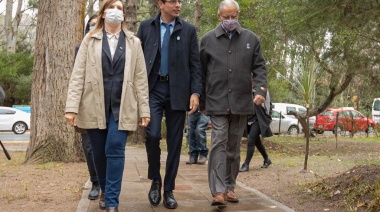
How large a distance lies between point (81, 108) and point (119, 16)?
35.5 inches

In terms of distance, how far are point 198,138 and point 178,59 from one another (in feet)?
14.4

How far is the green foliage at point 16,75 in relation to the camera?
36781 mm

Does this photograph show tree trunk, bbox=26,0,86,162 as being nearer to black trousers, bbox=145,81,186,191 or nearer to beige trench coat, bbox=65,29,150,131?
black trousers, bbox=145,81,186,191

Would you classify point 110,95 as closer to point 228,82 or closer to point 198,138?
point 228,82

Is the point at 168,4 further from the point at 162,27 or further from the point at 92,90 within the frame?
the point at 92,90

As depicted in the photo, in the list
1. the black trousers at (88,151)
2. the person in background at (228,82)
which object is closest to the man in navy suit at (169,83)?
the person in background at (228,82)

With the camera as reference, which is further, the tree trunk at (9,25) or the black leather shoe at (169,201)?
the tree trunk at (9,25)

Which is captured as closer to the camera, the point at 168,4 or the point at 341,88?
the point at 168,4

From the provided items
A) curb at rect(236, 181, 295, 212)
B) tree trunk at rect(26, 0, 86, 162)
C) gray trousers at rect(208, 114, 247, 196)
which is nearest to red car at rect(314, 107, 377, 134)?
tree trunk at rect(26, 0, 86, 162)

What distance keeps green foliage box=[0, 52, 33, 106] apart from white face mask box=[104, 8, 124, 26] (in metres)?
33.7

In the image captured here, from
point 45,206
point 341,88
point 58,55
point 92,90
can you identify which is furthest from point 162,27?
point 341,88

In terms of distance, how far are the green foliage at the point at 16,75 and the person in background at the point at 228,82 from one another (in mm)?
33468

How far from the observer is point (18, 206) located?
555 centimetres

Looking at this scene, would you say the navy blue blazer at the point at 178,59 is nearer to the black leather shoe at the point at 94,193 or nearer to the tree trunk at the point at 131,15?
the black leather shoe at the point at 94,193
